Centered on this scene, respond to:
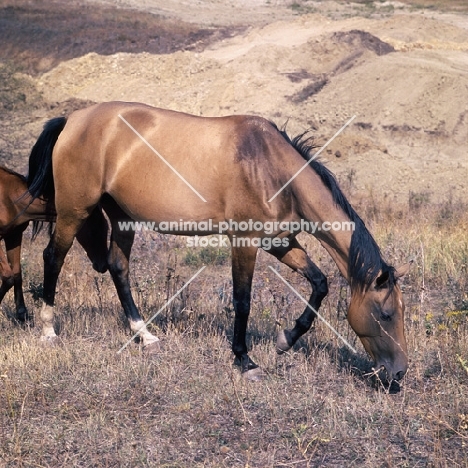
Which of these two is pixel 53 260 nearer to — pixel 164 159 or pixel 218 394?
pixel 164 159

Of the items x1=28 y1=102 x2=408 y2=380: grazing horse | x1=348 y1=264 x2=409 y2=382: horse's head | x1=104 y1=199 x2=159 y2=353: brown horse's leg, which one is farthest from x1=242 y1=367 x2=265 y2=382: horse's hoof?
x1=104 y1=199 x2=159 y2=353: brown horse's leg

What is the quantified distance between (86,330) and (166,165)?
167 cm

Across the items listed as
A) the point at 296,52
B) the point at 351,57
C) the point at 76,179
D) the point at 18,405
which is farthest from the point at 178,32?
the point at 18,405

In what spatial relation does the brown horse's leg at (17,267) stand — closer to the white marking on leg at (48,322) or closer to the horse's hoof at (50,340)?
the white marking on leg at (48,322)

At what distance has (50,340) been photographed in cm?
643

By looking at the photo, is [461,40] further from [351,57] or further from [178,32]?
[178,32]

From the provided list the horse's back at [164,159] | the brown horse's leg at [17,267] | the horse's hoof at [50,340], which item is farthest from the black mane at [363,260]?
the brown horse's leg at [17,267]

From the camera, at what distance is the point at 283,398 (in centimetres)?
513

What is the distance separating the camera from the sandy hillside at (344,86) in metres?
16.8

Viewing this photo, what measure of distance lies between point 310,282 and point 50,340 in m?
2.26

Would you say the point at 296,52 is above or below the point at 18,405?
below

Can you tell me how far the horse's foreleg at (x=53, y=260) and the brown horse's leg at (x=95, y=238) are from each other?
1.32 feet

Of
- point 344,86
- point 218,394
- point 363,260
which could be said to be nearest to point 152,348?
point 218,394

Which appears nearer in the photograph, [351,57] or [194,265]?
[194,265]
